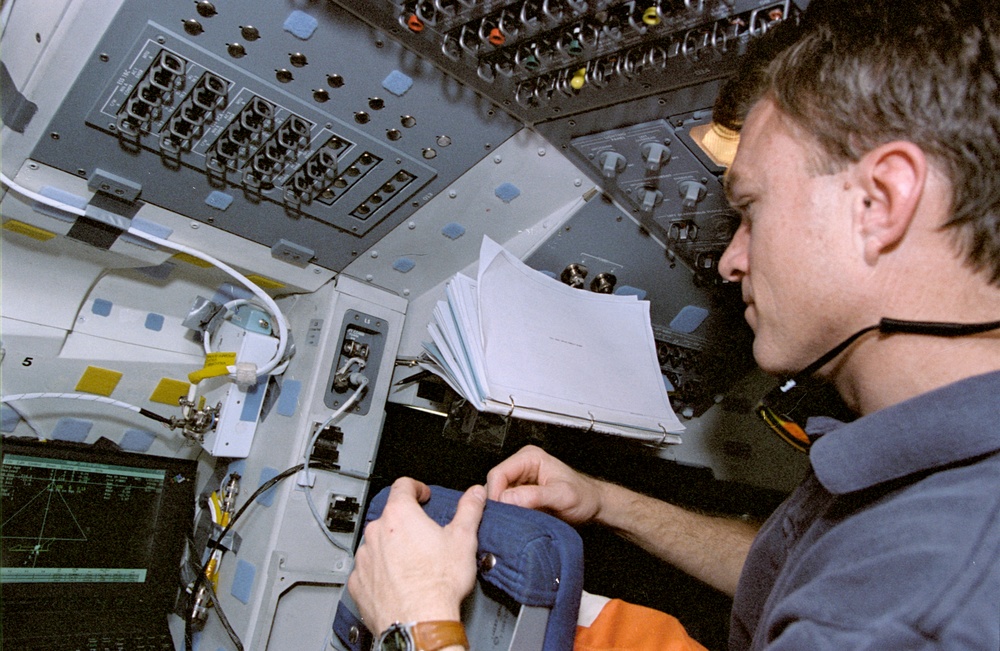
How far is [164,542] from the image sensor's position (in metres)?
1.75

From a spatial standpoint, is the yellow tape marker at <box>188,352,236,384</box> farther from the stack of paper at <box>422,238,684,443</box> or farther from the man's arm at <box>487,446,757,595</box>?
the man's arm at <box>487,446,757,595</box>

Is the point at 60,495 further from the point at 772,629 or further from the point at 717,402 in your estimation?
the point at 717,402

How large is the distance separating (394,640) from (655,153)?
3.78 ft

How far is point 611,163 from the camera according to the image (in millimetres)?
1530

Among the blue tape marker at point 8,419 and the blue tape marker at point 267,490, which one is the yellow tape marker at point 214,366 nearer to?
the blue tape marker at point 267,490

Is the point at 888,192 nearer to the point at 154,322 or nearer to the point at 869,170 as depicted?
the point at 869,170

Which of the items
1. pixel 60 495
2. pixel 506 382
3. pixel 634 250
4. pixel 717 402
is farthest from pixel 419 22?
pixel 717 402

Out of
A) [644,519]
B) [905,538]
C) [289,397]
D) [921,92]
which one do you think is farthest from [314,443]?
[921,92]

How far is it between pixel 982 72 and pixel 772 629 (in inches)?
34.1

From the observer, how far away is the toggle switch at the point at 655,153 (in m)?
1.46

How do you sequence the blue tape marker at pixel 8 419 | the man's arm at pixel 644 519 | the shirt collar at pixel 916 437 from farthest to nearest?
the blue tape marker at pixel 8 419 → the man's arm at pixel 644 519 → the shirt collar at pixel 916 437

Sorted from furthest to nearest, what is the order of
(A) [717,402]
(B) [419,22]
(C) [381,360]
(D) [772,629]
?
(A) [717,402] < (C) [381,360] < (B) [419,22] < (D) [772,629]

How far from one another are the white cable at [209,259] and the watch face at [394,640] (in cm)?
98

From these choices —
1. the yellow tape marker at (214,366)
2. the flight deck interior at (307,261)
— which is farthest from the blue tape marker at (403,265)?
the yellow tape marker at (214,366)
